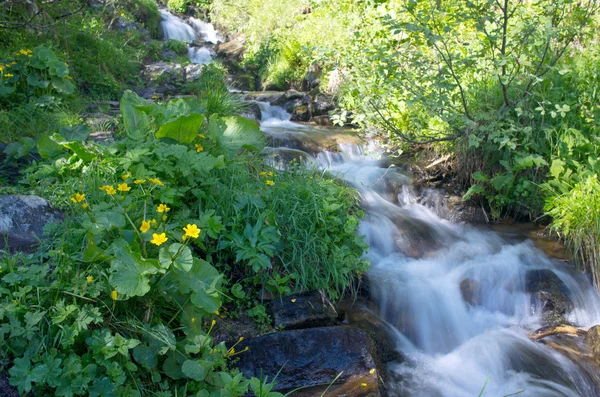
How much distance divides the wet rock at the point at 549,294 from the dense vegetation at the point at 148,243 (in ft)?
5.39

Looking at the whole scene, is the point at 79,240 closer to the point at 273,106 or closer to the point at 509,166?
the point at 509,166

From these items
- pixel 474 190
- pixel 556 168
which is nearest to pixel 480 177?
pixel 474 190

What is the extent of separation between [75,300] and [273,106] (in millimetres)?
7215

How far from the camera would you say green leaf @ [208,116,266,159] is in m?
4.19

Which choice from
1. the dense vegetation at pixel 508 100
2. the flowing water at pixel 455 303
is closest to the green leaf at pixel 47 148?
the dense vegetation at pixel 508 100

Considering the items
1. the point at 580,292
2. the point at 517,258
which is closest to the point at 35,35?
the point at 517,258

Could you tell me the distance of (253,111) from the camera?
330 inches

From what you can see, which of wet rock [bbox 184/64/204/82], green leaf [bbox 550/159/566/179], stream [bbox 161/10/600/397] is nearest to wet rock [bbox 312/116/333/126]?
stream [bbox 161/10/600/397]

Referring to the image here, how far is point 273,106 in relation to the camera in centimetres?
938

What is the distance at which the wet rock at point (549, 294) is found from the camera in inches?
169

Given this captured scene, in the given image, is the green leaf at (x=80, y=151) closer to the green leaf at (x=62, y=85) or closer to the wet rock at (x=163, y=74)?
the green leaf at (x=62, y=85)

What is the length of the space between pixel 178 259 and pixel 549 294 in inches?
134

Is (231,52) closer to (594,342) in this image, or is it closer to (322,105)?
(322,105)

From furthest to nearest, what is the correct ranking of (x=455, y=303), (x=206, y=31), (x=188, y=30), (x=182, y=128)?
(x=206, y=31), (x=188, y=30), (x=455, y=303), (x=182, y=128)
